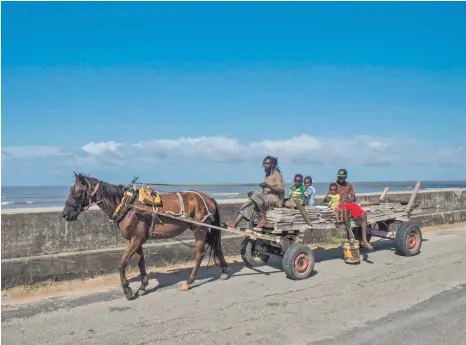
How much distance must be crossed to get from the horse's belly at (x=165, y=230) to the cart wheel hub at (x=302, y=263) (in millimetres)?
2423

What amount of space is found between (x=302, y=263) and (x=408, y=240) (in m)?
3.60

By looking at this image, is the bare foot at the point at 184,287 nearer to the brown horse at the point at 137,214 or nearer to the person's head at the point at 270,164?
the brown horse at the point at 137,214

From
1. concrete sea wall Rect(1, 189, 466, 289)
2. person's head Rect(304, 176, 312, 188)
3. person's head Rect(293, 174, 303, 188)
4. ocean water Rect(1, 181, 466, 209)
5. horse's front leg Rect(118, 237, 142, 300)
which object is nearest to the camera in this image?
horse's front leg Rect(118, 237, 142, 300)

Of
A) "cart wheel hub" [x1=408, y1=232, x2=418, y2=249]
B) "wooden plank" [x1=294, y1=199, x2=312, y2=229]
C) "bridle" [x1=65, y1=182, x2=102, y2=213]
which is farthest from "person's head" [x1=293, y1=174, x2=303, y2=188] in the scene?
"bridle" [x1=65, y1=182, x2=102, y2=213]

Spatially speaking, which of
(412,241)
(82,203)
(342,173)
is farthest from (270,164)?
(412,241)

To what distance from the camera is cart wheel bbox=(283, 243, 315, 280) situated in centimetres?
795

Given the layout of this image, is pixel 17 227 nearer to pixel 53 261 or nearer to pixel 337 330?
pixel 53 261


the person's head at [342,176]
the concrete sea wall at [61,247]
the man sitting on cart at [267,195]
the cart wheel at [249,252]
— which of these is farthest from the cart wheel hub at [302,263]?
the person's head at [342,176]

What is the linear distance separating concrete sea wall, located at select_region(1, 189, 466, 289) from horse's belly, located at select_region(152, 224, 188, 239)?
1367 mm

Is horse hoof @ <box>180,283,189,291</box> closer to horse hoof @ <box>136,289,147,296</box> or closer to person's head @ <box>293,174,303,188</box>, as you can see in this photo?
horse hoof @ <box>136,289,147,296</box>

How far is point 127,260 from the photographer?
23.3 ft

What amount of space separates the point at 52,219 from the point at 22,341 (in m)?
3.21

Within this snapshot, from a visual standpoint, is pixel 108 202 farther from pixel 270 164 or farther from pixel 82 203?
pixel 270 164

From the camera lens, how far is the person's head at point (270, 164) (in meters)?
8.91
